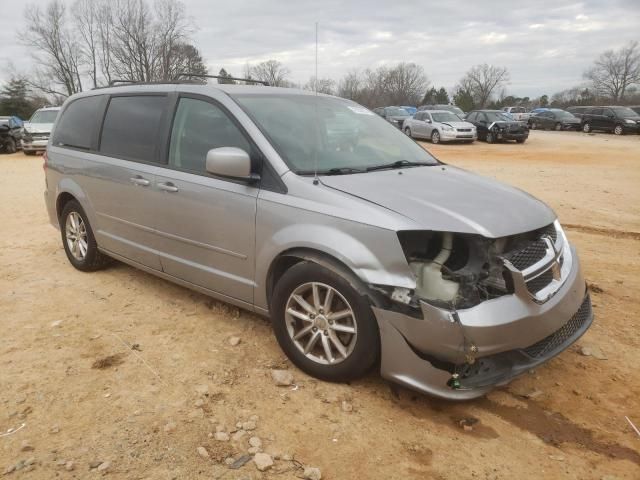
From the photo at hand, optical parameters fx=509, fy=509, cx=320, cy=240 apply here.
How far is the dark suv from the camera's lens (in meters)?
28.9

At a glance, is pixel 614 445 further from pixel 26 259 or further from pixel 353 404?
pixel 26 259

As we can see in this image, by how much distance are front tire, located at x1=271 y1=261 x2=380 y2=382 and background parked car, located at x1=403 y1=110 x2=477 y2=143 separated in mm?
21651

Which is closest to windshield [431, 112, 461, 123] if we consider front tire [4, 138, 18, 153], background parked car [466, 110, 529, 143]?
background parked car [466, 110, 529, 143]

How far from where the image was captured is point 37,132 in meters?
19.8

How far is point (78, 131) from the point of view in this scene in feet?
16.4

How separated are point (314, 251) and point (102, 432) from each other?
149cm

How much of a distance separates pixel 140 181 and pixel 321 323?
2015 millimetres

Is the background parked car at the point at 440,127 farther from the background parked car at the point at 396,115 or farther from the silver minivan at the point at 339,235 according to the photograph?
the silver minivan at the point at 339,235

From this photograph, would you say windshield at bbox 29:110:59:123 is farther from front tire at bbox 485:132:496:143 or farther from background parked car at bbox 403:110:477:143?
front tire at bbox 485:132:496:143

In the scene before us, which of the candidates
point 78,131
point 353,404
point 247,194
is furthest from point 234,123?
point 78,131

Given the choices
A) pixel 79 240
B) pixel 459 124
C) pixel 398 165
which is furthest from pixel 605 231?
pixel 459 124

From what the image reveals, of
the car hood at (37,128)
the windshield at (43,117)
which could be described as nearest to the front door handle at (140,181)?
the car hood at (37,128)

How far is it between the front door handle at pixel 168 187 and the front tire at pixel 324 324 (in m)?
1.20

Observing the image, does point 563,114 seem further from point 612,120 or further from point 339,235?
point 339,235
